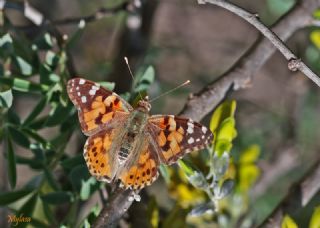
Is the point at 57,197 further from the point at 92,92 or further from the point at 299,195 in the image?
the point at 299,195

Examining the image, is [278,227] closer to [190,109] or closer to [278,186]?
[190,109]

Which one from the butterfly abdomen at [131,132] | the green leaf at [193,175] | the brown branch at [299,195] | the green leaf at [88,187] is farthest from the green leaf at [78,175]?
the brown branch at [299,195]

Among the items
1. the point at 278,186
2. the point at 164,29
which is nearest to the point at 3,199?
the point at 278,186

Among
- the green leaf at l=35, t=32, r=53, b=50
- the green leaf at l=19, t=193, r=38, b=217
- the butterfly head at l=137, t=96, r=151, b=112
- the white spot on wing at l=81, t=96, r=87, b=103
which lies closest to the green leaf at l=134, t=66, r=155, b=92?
the butterfly head at l=137, t=96, r=151, b=112

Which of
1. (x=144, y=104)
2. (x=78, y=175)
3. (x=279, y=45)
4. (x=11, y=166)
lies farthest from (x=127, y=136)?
(x=279, y=45)

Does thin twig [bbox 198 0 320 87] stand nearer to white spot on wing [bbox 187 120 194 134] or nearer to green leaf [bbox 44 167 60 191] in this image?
white spot on wing [bbox 187 120 194 134]

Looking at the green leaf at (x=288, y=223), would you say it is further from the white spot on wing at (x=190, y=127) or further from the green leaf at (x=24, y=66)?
the green leaf at (x=24, y=66)
